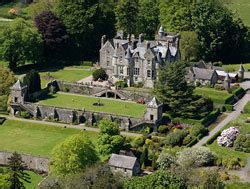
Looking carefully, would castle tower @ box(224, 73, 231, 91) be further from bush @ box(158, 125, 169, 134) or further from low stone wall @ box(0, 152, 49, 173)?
low stone wall @ box(0, 152, 49, 173)

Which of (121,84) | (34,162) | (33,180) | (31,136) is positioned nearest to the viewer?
(33,180)

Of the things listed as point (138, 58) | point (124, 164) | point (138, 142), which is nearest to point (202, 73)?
point (138, 58)

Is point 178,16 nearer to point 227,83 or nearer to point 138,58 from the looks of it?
point 138,58

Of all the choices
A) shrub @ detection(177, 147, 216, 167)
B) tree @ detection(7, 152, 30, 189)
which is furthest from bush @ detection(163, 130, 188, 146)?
tree @ detection(7, 152, 30, 189)

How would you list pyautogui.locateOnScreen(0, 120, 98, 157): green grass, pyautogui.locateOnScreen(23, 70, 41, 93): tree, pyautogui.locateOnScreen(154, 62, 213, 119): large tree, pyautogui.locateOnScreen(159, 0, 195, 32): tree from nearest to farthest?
pyautogui.locateOnScreen(0, 120, 98, 157): green grass, pyautogui.locateOnScreen(154, 62, 213, 119): large tree, pyautogui.locateOnScreen(23, 70, 41, 93): tree, pyautogui.locateOnScreen(159, 0, 195, 32): tree

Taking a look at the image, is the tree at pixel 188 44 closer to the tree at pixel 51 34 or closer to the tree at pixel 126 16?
the tree at pixel 126 16

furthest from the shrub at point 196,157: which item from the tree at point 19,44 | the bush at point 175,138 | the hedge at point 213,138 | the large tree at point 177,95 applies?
the tree at point 19,44
